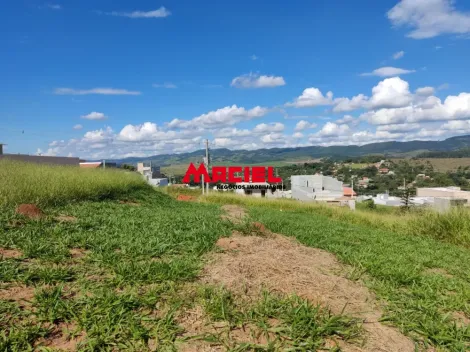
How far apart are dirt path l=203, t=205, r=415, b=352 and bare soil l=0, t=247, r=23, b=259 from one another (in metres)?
1.76

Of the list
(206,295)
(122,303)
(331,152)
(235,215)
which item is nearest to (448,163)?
(331,152)

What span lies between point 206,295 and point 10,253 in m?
2.00

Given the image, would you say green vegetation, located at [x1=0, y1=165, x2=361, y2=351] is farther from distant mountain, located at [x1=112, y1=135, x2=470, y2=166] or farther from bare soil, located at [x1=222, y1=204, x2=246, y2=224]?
distant mountain, located at [x1=112, y1=135, x2=470, y2=166]

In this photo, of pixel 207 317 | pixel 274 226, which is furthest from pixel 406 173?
pixel 207 317

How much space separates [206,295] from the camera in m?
2.43

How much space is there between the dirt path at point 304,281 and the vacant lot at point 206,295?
0.04 ft

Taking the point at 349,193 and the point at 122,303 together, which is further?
the point at 349,193

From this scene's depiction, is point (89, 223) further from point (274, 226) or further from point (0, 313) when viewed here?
point (274, 226)

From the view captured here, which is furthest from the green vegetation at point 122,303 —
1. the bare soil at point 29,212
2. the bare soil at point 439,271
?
the bare soil at point 439,271

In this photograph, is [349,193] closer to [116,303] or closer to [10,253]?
[10,253]

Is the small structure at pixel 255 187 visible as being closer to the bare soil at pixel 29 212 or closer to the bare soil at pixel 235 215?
the bare soil at pixel 235 215

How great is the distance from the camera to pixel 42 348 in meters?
1.81

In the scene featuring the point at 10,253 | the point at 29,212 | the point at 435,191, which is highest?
the point at 29,212

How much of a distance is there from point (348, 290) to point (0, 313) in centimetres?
260
